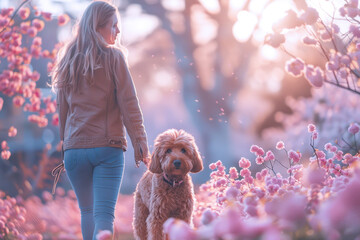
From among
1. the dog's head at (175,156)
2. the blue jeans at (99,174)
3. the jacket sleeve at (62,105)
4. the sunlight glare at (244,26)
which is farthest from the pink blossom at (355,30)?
the sunlight glare at (244,26)

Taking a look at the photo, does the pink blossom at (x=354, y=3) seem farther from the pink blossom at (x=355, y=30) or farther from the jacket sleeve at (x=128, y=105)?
the jacket sleeve at (x=128, y=105)

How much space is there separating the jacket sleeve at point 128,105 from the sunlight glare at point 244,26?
5.46 metres

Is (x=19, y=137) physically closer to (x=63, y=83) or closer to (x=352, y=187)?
(x=63, y=83)

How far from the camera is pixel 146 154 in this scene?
2992mm

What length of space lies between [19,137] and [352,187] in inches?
317

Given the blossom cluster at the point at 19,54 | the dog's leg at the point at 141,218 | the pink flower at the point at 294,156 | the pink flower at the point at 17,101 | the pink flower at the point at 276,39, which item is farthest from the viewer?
the pink flower at the point at 17,101

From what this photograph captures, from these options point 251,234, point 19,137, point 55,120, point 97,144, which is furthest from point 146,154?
point 19,137

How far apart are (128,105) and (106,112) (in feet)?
0.58

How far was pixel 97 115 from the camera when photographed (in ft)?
9.55

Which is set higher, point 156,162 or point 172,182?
point 156,162

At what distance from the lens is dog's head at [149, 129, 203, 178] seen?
3.08 m

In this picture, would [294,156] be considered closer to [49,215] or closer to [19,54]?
[19,54]

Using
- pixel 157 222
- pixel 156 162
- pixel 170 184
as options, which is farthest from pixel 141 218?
pixel 156 162

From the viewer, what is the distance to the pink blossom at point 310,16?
2.87m
